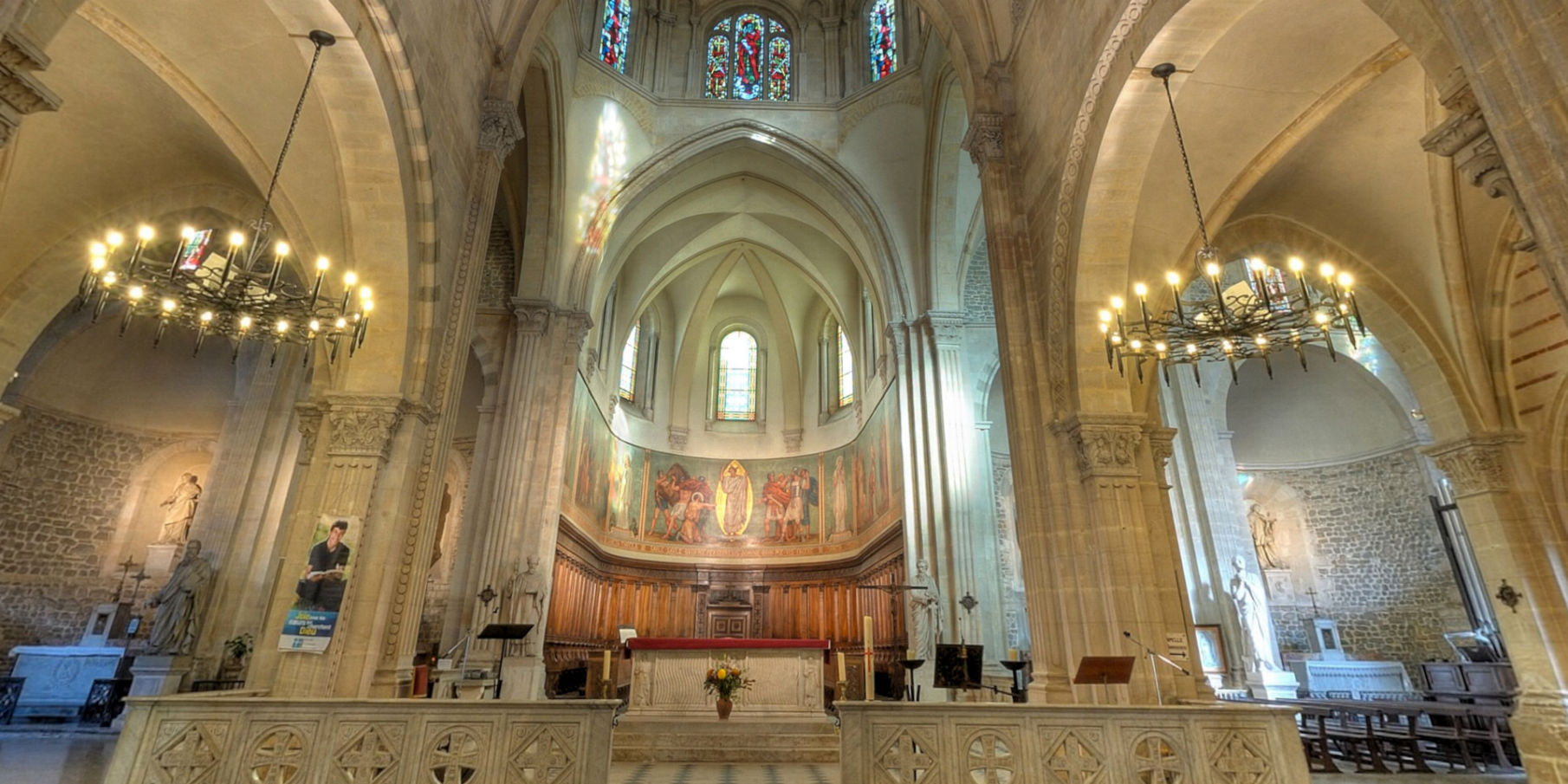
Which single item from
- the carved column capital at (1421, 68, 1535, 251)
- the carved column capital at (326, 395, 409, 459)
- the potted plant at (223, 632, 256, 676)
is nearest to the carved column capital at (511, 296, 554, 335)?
the potted plant at (223, 632, 256, 676)

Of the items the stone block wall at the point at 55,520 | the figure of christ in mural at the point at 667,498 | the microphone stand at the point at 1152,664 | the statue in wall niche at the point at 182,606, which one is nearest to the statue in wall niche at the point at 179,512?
the stone block wall at the point at 55,520

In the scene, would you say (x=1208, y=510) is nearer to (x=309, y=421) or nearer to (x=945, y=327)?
(x=945, y=327)

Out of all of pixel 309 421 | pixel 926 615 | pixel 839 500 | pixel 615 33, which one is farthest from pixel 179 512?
pixel 926 615

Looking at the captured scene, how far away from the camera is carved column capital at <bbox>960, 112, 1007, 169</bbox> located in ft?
30.4

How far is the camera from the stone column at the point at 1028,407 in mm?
7504

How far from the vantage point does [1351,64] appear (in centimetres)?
686

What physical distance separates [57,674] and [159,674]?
14.0 ft

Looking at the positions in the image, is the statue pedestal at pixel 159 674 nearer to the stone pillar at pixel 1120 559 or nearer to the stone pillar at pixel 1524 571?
the stone pillar at pixel 1120 559

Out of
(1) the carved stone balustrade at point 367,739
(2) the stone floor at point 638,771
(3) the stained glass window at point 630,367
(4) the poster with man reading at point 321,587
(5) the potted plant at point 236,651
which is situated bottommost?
(2) the stone floor at point 638,771

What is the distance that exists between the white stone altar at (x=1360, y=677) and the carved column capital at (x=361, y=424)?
59.5 feet

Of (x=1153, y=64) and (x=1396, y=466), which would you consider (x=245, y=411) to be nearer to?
(x=1153, y=64)

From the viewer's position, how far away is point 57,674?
12336mm

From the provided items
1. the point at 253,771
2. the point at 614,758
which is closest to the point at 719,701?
the point at 614,758

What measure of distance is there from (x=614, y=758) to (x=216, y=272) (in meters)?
7.01
